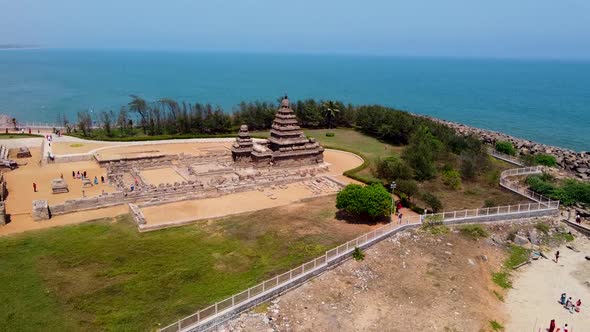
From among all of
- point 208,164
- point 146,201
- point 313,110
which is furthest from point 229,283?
point 313,110

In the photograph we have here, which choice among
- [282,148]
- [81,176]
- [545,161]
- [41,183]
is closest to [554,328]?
[282,148]

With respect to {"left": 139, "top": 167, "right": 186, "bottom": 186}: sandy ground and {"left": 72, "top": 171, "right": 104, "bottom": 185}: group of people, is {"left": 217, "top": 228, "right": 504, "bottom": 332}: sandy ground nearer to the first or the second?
{"left": 139, "top": 167, "right": 186, "bottom": 186}: sandy ground

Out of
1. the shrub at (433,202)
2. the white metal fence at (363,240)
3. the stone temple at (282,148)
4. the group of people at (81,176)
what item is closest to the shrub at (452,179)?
the white metal fence at (363,240)

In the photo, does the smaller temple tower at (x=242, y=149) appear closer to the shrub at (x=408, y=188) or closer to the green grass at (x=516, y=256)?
the shrub at (x=408, y=188)

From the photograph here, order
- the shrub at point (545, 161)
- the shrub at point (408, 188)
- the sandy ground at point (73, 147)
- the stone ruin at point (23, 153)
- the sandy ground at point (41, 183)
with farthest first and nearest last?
1. the sandy ground at point (73, 147)
2. the shrub at point (545, 161)
3. the stone ruin at point (23, 153)
4. the shrub at point (408, 188)
5. the sandy ground at point (41, 183)

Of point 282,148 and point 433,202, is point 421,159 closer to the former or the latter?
point 433,202

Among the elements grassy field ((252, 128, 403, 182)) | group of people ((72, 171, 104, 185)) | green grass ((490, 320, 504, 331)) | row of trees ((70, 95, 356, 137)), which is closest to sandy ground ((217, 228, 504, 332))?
green grass ((490, 320, 504, 331))

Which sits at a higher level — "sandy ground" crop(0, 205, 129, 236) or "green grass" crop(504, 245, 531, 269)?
"sandy ground" crop(0, 205, 129, 236)
